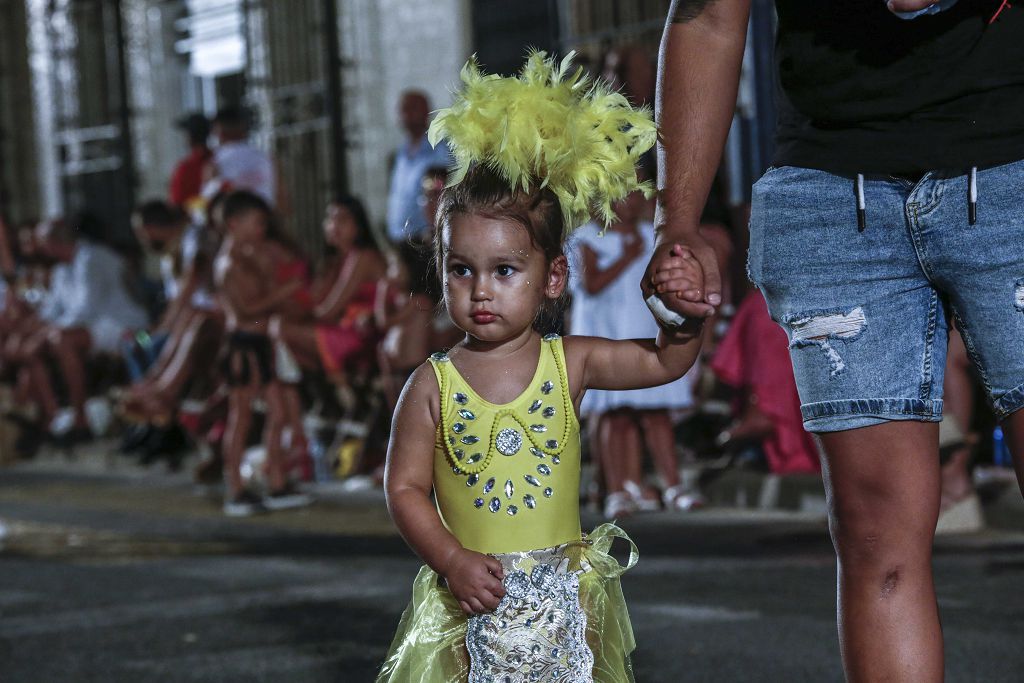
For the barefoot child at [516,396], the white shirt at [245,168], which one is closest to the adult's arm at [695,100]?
the barefoot child at [516,396]

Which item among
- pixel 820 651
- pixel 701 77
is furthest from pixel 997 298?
pixel 820 651

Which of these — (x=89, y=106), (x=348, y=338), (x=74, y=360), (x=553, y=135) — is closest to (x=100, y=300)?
(x=74, y=360)

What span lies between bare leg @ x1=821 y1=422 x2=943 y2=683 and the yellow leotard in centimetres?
53

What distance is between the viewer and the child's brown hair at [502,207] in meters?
2.84

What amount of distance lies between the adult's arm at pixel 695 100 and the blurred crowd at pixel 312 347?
145 inches

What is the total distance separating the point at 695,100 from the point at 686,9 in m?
0.17

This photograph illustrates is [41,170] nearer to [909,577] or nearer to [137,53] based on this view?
[137,53]

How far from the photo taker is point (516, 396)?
288 centimetres

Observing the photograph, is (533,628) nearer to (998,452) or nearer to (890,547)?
(890,547)

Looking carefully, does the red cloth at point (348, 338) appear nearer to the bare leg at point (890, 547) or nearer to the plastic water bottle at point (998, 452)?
the plastic water bottle at point (998, 452)

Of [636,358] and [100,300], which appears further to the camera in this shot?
[100,300]

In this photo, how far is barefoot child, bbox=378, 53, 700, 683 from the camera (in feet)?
9.15

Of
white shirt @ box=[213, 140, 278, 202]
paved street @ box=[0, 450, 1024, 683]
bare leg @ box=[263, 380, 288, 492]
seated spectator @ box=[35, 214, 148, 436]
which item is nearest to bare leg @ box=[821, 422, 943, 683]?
paved street @ box=[0, 450, 1024, 683]

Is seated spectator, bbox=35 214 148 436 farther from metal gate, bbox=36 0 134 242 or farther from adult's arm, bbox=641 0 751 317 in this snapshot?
adult's arm, bbox=641 0 751 317
